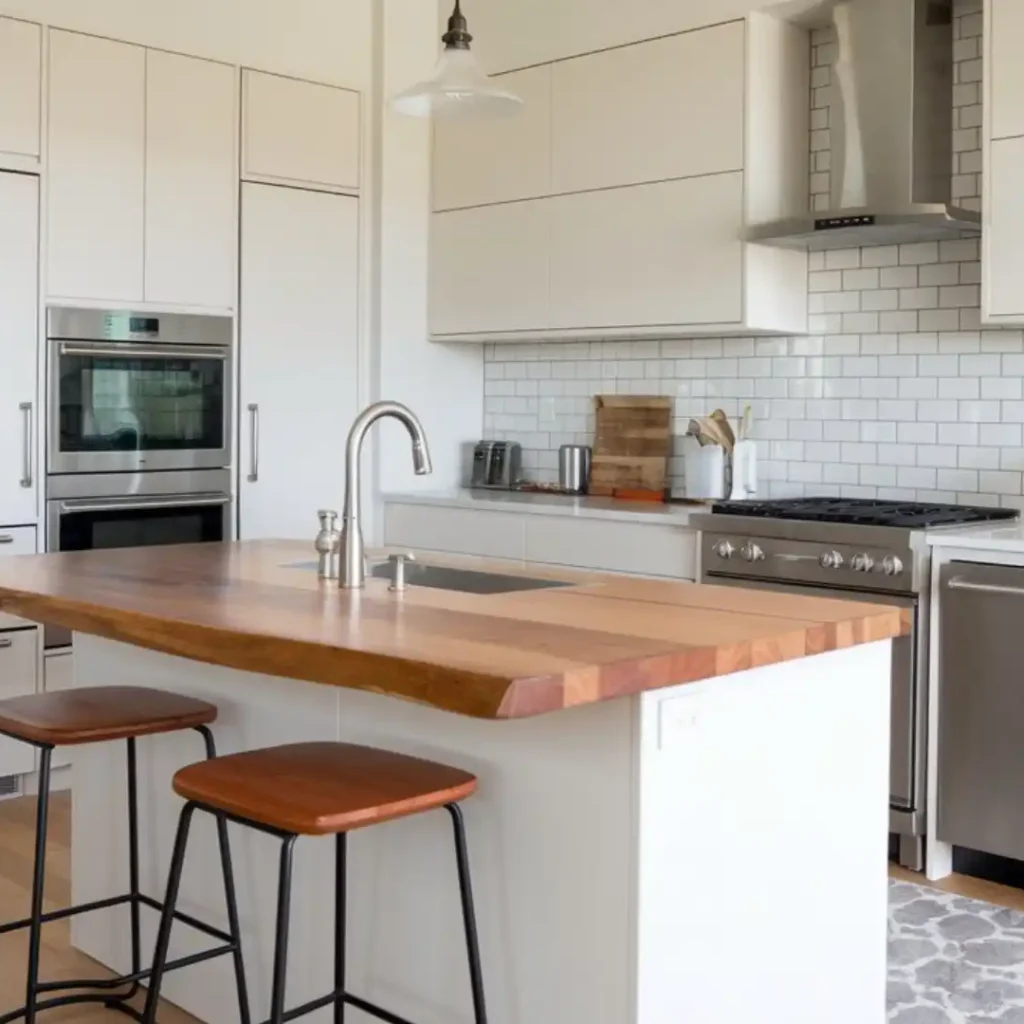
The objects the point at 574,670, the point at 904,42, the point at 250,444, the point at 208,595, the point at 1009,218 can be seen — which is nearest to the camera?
the point at 574,670

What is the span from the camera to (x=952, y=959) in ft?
10.9

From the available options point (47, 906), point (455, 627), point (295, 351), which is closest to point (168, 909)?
point (455, 627)

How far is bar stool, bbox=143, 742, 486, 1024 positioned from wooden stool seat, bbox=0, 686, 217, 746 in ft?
1.29

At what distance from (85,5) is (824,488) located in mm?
3002

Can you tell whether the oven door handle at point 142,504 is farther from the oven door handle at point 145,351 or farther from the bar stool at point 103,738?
the bar stool at point 103,738

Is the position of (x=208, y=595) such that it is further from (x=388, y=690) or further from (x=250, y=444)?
(x=250, y=444)

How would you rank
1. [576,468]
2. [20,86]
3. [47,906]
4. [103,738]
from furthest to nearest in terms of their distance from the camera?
1. [576,468]
2. [20,86]
3. [47,906]
4. [103,738]

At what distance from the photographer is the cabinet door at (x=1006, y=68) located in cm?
400

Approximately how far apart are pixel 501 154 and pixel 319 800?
385 centimetres

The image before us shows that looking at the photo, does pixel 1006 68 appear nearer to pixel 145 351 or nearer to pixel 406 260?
pixel 406 260

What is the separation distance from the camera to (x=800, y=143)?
4875 millimetres

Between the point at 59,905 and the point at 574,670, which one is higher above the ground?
the point at 574,670

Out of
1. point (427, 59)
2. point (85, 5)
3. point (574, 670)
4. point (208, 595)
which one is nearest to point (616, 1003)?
point (574, 670)

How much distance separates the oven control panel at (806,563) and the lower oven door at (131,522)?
1874 millimetres
